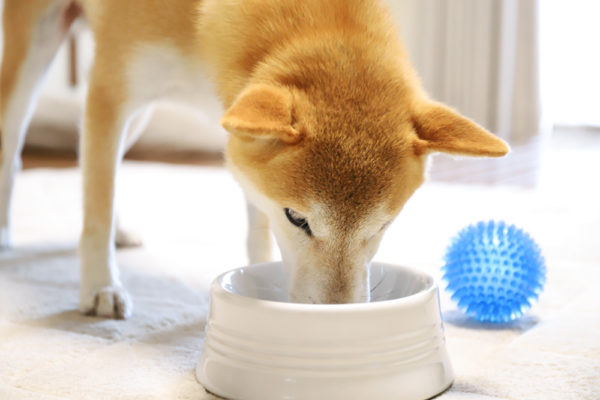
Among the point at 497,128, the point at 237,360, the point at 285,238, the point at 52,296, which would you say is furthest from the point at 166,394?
the point at 497,128

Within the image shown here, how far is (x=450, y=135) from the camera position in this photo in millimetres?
1223

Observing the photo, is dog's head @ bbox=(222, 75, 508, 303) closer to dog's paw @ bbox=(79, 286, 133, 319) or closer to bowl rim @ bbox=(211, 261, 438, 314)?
bowl rim @ bbox=(211, 261, 438, 314)

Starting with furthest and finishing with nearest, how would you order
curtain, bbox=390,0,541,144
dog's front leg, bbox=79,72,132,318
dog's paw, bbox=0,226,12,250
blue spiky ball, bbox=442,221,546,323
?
1. curtain, bbox=390,0,541,144
2. dog's paw, bbox=0,226,12,250
3. dog's front leg, bbox=79,72,132,318
4. blue spiky ball, bbox=442,221,546,323

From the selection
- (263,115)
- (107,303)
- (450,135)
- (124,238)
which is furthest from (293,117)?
(124,238)

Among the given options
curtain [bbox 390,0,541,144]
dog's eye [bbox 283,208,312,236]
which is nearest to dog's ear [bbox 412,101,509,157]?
dog's eye [bbox 283,208,312,236]

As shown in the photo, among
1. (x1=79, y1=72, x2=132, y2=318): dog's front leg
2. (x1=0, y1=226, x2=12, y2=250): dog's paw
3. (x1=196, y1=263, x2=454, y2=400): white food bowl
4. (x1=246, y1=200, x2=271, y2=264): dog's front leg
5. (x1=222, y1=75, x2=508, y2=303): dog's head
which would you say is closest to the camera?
(x1=196, y1=263, x2=454, y2=400): white food bowl

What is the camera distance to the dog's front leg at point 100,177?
157 cm

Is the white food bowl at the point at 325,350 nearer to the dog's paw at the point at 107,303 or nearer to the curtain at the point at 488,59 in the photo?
the dog's paw at the point at 107,303

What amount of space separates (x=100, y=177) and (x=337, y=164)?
68cm

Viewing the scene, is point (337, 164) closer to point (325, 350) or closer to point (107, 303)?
point (325, 350)

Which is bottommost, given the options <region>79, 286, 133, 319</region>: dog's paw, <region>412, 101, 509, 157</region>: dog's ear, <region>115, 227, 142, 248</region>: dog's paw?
<region>115, 227, 142, 248</region>: dog's paw

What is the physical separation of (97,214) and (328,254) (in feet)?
2.13

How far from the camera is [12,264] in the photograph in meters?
1.95

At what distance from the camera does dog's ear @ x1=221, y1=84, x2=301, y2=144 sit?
3.33ft
